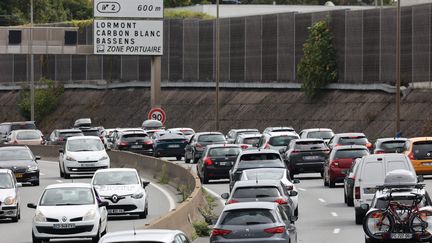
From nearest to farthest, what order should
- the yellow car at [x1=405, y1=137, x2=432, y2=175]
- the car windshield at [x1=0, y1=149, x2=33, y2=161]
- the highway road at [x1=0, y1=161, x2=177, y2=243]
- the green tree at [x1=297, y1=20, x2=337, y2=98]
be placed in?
the highway road at [x1=0, y1=161, x2=177, y2=243] < the yellow car at [x1=405, y1=137, x2=432, y2=175] < the car windshield at [x1=0, y1=149, x2=33, y2=161] < the green tree at [x1=297, y1=20, x2=337, y2=98]

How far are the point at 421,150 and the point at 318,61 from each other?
4470 cm

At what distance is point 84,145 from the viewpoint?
5788 centimetres

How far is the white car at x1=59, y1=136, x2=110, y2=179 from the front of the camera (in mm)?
56812

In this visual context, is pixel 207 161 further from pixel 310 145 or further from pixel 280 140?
pixel 280 140

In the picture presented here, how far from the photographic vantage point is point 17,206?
3678 cm

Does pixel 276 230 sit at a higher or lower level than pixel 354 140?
higher

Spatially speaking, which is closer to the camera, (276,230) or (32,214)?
(276,230)

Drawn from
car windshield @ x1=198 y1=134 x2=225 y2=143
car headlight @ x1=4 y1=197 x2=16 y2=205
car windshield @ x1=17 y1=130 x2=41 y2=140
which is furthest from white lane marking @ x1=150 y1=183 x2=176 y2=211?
car windshield @ x1=17 y1=130 x2=41 y2=140

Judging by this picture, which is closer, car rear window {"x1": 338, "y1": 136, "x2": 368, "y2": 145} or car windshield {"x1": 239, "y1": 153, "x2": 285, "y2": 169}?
car windshield {"x1": 239, "y1": 153, "x2": 285, "y2": 169}

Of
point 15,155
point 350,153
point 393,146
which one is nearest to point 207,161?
point 350,153

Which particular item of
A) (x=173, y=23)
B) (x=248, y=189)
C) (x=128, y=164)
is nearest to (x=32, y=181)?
(x=128, y=164)

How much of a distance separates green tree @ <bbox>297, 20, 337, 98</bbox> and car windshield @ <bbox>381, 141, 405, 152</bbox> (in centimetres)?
4205

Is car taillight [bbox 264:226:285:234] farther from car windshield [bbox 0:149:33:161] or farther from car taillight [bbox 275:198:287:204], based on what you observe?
car windshield [bbox 0:149:33:161]

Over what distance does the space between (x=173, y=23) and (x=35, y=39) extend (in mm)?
20374
